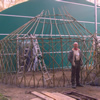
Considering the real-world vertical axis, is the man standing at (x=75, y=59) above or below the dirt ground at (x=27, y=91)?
above

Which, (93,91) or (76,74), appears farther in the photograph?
(76,74)

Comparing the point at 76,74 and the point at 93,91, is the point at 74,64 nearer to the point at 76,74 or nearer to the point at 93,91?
the point at 76,74

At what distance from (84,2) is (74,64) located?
754 centimetres

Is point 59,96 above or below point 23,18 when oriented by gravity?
below

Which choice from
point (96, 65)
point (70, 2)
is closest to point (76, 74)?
point (96, 65)

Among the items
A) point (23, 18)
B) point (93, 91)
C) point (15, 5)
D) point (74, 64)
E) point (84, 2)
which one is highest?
point (84, 2)

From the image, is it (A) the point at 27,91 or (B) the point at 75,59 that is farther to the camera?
(B) the point at 75,59

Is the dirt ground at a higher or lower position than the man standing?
lower

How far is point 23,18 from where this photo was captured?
376 inches

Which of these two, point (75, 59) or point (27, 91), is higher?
point (75, 59)

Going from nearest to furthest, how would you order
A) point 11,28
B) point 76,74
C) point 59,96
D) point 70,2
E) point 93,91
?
point 59,96
point 93,91
point 76,74
point 11,28
point 70,2

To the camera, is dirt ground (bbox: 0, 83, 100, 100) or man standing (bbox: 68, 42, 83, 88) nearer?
dirt ground (bbox: 0, 83, 100, 100)

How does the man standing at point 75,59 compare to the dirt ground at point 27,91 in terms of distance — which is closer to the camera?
the dirt ground at point 27,91

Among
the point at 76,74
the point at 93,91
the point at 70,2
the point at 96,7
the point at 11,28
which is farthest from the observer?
the point at 96,7
